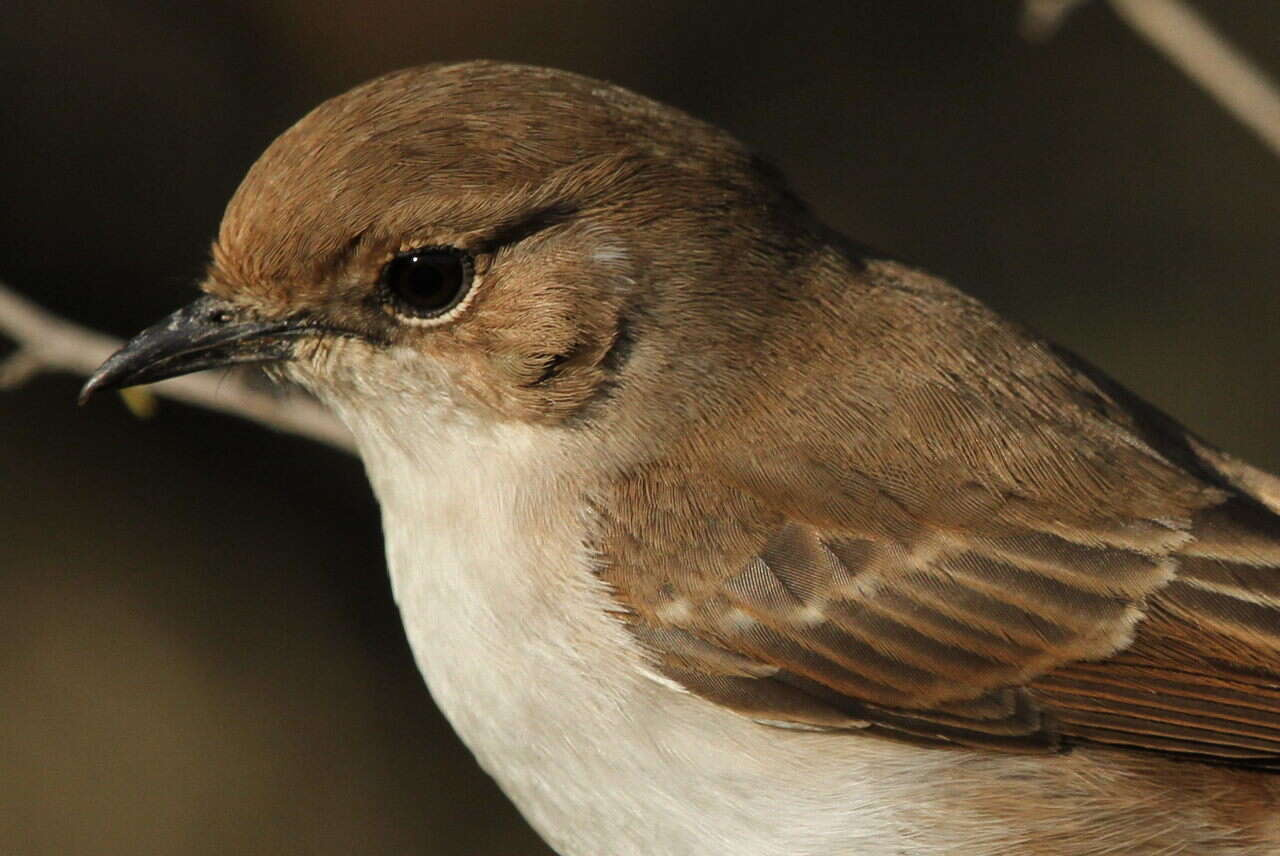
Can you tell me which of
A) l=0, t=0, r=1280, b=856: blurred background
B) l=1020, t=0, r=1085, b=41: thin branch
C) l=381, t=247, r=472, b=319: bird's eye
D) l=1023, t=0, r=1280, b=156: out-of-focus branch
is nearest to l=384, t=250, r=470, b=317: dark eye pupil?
l=381, t=247, r=472, b=319: bird's eye

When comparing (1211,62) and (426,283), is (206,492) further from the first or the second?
(1211,62)

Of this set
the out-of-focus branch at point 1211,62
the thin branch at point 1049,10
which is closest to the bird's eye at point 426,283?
the thin branch at point 1049,10

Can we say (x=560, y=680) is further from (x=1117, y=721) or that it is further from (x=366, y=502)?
(x=366, y=502)

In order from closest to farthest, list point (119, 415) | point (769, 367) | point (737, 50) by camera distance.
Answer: point (769, 367) → point (119, 415) → point (737, 50)

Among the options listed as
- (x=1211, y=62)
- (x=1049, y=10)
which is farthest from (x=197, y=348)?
(x=1211, y=62)

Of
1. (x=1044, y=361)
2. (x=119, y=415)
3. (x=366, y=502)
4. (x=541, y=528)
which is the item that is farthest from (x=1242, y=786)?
(x=119, y=415)

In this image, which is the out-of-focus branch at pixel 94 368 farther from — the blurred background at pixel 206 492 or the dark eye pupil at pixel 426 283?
the blurred background at pixel 206 492
